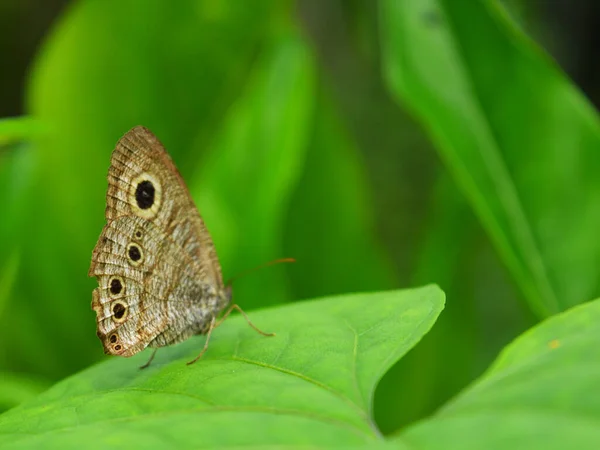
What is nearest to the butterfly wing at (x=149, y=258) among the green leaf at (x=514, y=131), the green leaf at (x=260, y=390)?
the green leaf at (x=260, y=390)

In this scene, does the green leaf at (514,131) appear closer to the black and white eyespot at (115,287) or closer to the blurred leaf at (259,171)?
the blurred leaf at (259,171)

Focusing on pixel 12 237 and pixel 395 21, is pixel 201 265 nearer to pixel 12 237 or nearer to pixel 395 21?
pixel 12 237

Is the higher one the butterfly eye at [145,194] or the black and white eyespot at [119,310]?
the butterfly eye at [145,194]

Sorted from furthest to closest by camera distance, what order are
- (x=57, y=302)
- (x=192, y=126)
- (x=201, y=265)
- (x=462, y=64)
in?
(x=192, y=126), (x=57, y=302), (x=462, y=64), (x=201, y=265)

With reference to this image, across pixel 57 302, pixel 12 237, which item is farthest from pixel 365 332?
pixel 57 302

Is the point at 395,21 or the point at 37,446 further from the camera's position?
the point at 395,21

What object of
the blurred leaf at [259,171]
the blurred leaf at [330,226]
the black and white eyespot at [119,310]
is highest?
the black and white eyespot at [119,310]

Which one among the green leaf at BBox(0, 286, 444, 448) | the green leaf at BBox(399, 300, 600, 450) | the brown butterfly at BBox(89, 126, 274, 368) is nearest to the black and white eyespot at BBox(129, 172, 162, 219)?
the brown butterfly at BBox(89, 126, 274, 368)
